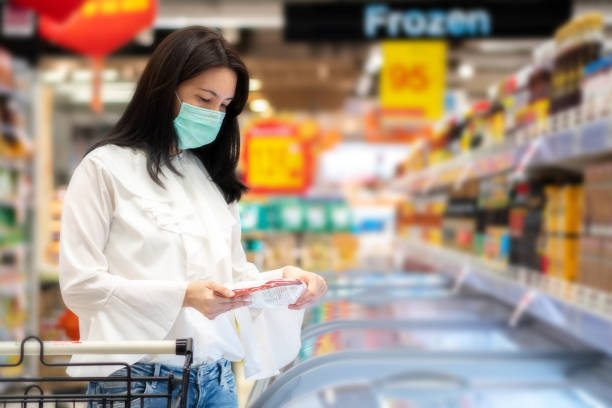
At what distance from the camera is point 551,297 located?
2.08m

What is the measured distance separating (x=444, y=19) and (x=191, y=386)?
18.9 ft

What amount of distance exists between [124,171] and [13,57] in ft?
18.8

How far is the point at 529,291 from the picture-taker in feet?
7.36

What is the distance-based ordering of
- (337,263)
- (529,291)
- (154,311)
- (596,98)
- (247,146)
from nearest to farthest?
(154,311) → (596,98) → (529,291) → (337,263) → (247,146)

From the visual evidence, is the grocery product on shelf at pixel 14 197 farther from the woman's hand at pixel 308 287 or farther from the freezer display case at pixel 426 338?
the woman's hand at pixel 308 287

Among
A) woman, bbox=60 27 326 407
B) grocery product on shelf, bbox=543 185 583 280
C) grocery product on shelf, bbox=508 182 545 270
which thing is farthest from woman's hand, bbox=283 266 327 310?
grocery product on shelf, bbox=508 182 545 270

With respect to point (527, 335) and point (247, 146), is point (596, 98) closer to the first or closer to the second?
point (527, 335)

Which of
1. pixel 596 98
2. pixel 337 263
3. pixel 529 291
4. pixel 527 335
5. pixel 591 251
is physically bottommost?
pixel 337 263

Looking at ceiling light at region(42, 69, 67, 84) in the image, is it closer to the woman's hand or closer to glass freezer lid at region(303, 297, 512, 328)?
glass freezer lid at region(303, 297, 512, 328)

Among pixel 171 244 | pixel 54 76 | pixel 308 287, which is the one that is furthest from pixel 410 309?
pixel 54 76

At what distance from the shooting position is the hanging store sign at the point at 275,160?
28.0 ft

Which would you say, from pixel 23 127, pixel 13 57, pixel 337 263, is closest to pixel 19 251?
pixel 23 127

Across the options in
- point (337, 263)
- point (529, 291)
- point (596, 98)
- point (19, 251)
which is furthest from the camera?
point (337, 263)

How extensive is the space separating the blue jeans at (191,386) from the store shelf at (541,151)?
43.3 inches
